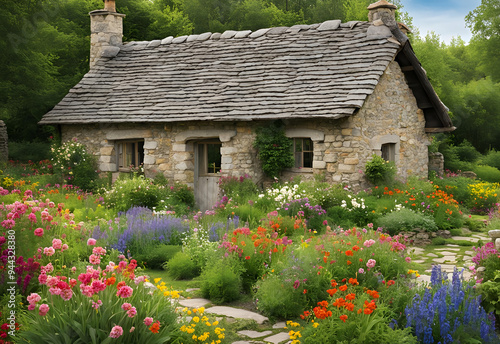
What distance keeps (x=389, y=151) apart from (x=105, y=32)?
1021 cm

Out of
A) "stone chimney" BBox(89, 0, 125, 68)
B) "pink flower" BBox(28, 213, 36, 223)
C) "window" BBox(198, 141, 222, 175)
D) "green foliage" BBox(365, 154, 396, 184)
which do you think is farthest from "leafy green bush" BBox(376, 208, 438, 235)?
"stone chimney" BBox(89, 0, 125, 68)

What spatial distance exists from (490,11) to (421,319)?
33475 mm

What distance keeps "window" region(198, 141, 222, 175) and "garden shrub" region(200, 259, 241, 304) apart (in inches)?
304

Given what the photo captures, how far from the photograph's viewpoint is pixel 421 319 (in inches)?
191

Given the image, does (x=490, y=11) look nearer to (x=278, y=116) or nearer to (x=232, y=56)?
(x=232, y=56)

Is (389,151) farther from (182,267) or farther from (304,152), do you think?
(182,267)

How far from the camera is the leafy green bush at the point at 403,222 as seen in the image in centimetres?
1041

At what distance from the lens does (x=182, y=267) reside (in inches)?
295

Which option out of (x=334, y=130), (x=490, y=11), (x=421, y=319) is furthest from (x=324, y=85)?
(x=490, y=11)

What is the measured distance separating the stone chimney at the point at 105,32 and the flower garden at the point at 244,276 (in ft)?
24.9

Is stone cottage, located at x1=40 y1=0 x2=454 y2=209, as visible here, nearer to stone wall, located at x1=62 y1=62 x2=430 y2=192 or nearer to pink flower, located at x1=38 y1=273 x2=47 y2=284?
stone wall, located at x1=62 y1=62 x2=430 y2=192

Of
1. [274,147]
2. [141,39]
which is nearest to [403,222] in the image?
[274,147]

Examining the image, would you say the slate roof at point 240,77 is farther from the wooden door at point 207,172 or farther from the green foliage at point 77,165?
the wooden door at point 207,172

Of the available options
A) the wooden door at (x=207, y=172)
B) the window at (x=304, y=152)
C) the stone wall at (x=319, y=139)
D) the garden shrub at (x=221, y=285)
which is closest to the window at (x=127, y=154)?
the stone wall at (x=319, y=139)
